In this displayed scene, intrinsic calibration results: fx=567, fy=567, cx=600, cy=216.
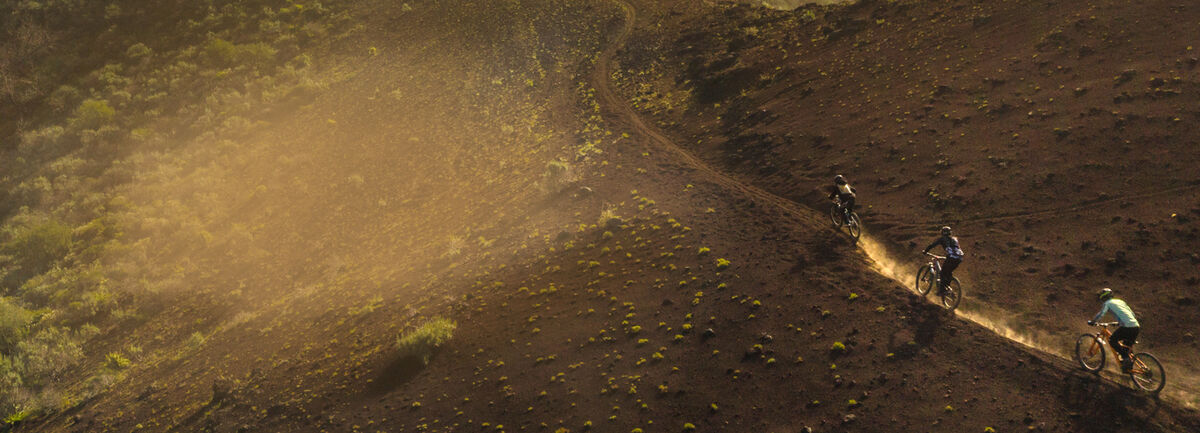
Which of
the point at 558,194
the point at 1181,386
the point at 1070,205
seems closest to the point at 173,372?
the point at 558,194

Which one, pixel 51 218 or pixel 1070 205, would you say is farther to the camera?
pixel 51 218

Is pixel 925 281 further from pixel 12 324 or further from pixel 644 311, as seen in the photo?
pixel 12 324

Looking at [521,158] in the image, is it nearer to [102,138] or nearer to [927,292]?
[927,292]

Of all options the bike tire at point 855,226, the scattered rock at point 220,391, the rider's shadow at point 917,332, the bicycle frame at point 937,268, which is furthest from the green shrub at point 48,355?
the bicycle frame at point 937,268

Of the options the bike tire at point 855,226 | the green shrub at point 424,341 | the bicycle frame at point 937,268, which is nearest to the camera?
the bicycle frame at point 937,268

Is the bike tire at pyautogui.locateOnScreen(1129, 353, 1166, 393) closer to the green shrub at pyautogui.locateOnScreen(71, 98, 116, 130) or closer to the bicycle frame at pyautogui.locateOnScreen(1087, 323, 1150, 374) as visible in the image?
the bicycle frame at pyautogui.locateOnScreen(1087, 323, 1150, 374)

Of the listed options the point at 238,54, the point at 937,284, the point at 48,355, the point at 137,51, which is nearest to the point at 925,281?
the point at 937,284

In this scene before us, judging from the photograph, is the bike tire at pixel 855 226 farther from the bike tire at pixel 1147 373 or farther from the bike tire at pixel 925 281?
the bike tire at pixel 1147 373
